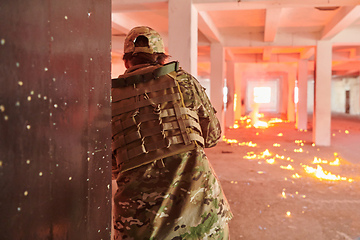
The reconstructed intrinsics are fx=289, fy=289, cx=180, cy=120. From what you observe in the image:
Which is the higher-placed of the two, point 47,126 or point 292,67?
point 292,67

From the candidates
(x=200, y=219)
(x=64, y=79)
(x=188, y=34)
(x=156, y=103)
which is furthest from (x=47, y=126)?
(x=188, y=34)

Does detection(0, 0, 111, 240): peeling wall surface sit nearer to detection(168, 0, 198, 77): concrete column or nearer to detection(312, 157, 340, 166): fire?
detection(168, 0, 198, 77): concrete column

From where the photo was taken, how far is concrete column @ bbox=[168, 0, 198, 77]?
4.37 meters

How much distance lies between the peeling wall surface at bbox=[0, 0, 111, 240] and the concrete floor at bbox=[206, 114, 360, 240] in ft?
7.14

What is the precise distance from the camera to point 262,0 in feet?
15.0

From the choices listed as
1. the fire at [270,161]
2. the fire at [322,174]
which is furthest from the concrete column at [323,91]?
the fire at [322,174]

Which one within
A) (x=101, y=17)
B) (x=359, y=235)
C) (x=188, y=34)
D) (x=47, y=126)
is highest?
(x=188, y=34)

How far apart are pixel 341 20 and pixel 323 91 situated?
2320 millimetres

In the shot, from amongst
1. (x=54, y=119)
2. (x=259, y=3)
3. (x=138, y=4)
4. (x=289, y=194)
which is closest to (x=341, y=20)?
(x=259, y=3)

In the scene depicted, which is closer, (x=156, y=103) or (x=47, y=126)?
(x=47, y=126)

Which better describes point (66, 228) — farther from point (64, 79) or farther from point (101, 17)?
point (101, 17)

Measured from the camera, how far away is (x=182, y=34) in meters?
4.40

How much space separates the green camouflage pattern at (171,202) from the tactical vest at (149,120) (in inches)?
2.5

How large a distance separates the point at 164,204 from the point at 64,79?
35.8 inches
